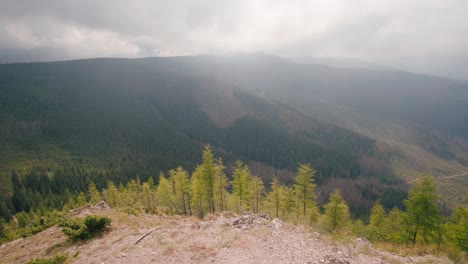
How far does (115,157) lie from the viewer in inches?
6471

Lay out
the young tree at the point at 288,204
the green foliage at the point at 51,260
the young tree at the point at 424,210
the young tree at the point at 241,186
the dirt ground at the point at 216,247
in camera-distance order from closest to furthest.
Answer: the dirt ground at the point at 216,247, the green foliage at the point at 51,260, the young tree at the point at 424,210, the young tree at the point at 288,204, the young tree at the point at 241,186

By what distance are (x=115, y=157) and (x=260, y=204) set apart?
15478 centimetres

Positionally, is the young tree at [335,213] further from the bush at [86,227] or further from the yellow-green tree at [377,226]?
the bush at [86,227]

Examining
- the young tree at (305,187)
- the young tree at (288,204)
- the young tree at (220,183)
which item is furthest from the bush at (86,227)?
the young tree at (288,204)

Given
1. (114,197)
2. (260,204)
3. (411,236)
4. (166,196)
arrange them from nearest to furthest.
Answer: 1. (411,236)
2. (260,204)
3. (166,196)
4. (114,197)

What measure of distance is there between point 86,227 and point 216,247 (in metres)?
11.3

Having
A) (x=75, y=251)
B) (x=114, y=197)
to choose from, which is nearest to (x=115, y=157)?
(x=114, y=197)

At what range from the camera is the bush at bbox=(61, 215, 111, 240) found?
17203 millimetres

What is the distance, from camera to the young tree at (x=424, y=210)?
78.0 ft

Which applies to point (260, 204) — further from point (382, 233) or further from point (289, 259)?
point (289, 259)

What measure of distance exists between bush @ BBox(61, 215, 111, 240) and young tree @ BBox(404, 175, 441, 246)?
1250 inches

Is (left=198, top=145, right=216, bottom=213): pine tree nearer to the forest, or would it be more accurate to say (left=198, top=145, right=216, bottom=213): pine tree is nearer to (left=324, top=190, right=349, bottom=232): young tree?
the forest

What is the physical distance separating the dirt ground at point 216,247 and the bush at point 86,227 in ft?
2.00

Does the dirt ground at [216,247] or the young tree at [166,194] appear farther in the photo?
the young tree at [166,194]
